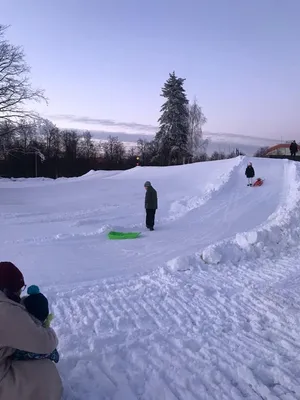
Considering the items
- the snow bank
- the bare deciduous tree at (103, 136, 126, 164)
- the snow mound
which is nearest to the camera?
the snow bank

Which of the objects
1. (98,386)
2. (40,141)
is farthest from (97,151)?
(98,386)

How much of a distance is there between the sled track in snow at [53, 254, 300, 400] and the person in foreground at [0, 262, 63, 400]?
0.83 metres

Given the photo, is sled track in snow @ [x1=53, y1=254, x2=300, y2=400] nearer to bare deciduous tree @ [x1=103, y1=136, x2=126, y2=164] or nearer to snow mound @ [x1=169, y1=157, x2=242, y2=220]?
snow mound @ [x1=169, y1=157, x2=242, y2=220]

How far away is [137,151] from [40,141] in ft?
94.3

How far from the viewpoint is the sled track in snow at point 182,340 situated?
3.52 m

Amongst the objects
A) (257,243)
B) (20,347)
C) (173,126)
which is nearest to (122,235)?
(257,243)

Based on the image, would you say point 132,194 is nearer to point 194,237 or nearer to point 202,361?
point 194,237

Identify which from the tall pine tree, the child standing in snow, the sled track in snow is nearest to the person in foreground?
the child standing in snow

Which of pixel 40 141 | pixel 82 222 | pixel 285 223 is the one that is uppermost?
pixel 40 141

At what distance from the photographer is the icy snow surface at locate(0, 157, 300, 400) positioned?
363 cm

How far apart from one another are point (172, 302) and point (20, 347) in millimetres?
3401

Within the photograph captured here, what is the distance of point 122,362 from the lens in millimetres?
3941

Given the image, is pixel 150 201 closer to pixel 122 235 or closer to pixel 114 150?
pixel 122 235

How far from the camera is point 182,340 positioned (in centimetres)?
437
